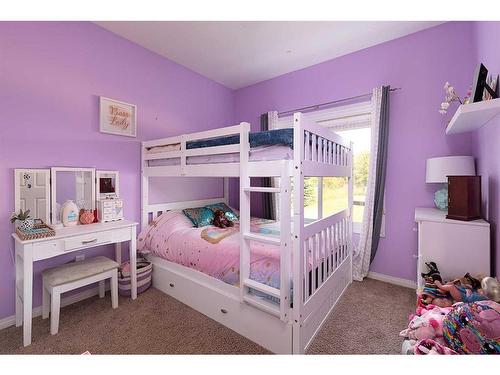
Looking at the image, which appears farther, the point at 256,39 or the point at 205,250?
the point at 256,39

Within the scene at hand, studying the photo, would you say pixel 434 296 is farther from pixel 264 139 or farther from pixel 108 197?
pixel 108 197

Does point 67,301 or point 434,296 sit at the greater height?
point 434,296

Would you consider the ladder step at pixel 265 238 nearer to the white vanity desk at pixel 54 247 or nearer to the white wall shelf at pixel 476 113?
the white vanity desk at pixel 54 247

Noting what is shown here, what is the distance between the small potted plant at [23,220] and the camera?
5.58 feet

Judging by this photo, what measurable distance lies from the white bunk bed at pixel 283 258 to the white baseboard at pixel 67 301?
2.06ft

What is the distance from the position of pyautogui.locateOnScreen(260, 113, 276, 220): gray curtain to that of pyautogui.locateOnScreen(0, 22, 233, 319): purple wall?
1217mm

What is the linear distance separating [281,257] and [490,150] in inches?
66.0

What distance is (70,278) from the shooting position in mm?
1758

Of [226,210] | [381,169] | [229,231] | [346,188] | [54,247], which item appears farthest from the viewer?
[226,210]

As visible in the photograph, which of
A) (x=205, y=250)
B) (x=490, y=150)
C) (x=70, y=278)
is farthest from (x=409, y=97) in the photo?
(x=70, y=278)

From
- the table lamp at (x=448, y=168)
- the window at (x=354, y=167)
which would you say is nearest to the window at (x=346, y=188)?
the window at (x=354, y=167)
